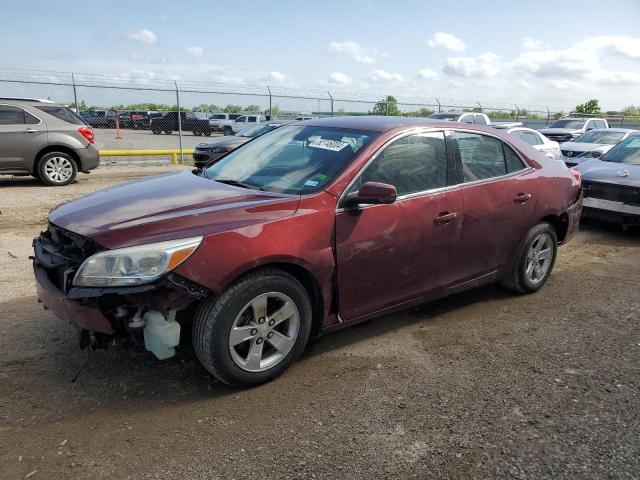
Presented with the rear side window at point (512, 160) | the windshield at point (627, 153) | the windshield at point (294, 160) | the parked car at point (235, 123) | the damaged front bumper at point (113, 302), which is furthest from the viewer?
the parked car at point (235, 123)

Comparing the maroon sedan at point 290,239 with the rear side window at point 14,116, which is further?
the rear side window at point 14,116

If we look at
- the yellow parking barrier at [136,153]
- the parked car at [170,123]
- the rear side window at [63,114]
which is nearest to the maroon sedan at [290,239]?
the rear side window at [63,114]

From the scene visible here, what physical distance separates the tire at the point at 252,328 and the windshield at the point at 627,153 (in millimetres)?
7077

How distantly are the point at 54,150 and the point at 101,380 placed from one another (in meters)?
8.56

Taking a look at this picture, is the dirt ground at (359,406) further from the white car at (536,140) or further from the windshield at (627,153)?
the white car at (536,140)

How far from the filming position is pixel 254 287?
296 cm

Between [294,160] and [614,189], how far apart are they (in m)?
5.64

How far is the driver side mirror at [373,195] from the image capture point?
3266 mm

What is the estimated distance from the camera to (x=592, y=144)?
1327cm

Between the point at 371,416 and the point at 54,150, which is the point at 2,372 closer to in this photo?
the point at 371,416

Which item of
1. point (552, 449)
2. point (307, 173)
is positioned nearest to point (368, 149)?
point (307, 173)

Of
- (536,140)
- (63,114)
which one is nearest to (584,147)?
(536,140)

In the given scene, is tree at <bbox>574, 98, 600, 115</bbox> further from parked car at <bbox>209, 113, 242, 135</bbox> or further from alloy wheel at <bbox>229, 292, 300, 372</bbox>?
alloy wheel at <bbox>229, 292, 300, 372</bbox>

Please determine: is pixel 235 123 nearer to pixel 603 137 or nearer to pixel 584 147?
pixel 603 137
